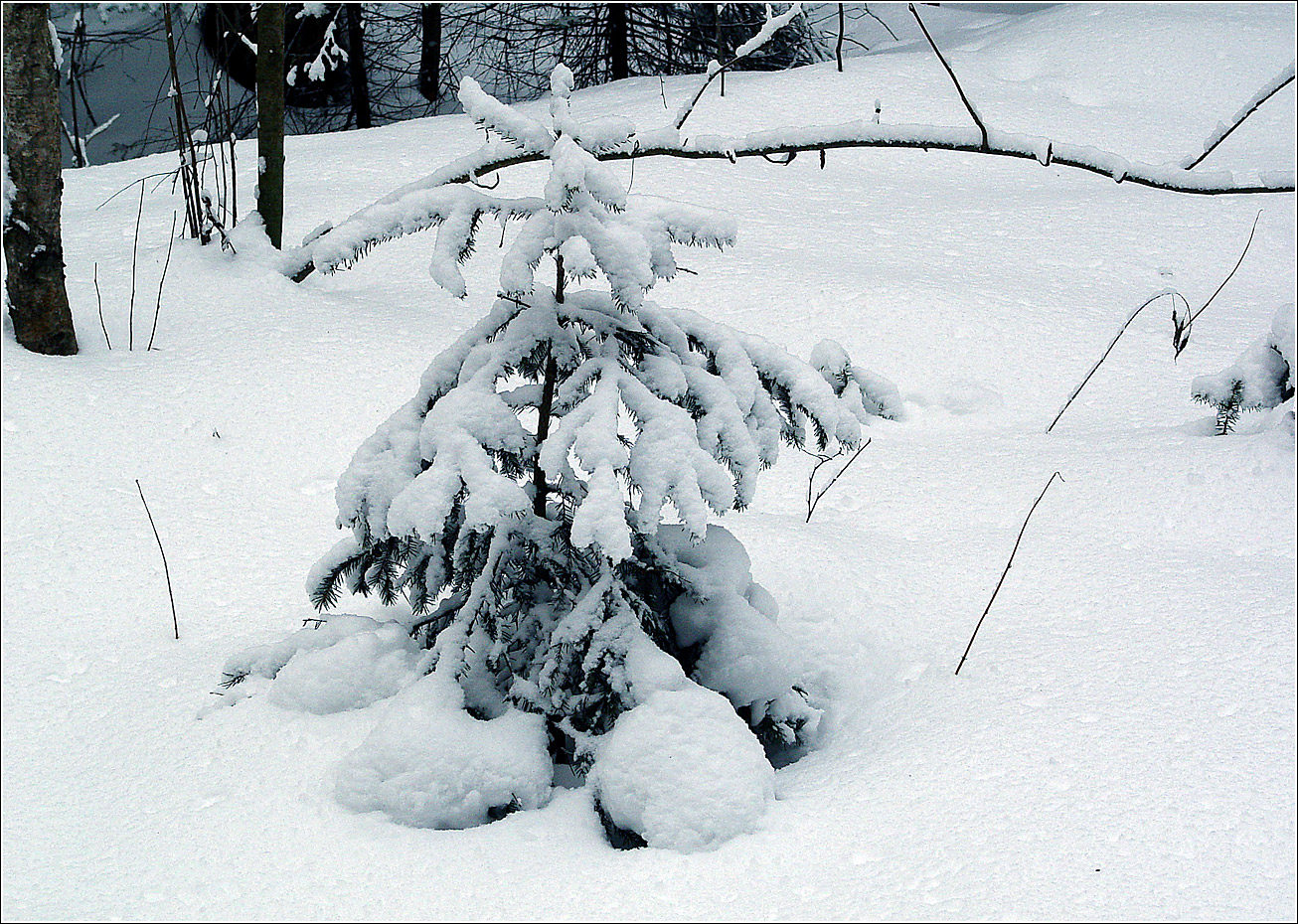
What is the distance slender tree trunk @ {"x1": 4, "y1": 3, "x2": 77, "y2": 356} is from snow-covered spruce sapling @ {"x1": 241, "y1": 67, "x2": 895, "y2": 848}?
2.35 meters

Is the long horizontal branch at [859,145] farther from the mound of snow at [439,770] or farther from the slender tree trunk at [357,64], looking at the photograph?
the slender tree trunk at [357,64]

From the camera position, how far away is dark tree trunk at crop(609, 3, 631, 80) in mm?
10242

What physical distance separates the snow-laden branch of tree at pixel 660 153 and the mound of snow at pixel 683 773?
1.11m

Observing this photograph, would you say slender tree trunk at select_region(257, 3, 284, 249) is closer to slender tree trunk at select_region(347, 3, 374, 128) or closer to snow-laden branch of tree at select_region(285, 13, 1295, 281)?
snow-laden branch of tree at select_region(285, 13, 1295, 281)

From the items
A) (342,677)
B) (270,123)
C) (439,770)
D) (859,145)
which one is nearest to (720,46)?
(270,123)

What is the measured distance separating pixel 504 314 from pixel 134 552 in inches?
66.2

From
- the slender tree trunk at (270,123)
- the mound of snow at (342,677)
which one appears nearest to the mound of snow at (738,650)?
the mound of snow at (342,677)

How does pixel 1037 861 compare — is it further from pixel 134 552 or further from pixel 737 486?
pixel 134 552

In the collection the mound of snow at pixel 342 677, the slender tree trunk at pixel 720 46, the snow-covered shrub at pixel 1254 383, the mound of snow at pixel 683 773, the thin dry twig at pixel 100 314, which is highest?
the slender tree trunk at pixel 720 46

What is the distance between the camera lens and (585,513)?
192 centimetres

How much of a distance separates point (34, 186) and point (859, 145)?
3.23m

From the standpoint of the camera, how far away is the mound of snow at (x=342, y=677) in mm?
2348

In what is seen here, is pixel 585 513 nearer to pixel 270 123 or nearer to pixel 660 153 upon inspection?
pixel 660 153

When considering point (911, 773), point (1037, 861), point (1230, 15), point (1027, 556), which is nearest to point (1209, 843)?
point (1037, 861)
